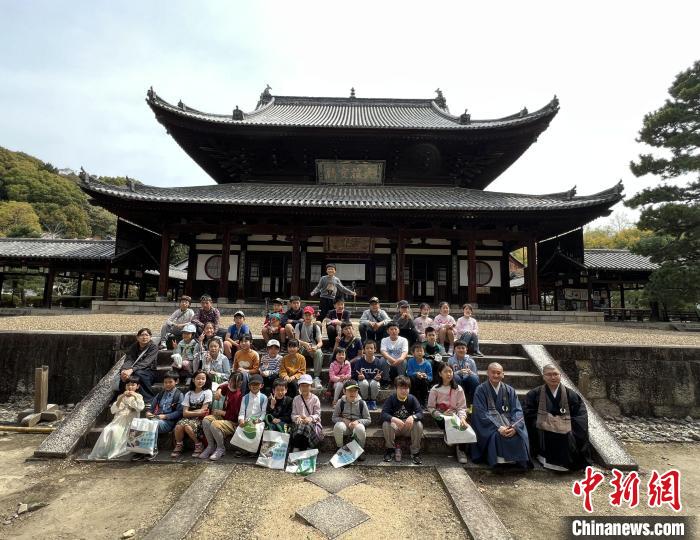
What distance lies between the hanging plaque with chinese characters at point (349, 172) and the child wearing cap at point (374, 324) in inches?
460

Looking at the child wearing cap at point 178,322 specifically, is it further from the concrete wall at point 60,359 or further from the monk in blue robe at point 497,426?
the monk in blue robe at point 497,426

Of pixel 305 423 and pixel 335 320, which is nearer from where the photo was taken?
pixel 305 423

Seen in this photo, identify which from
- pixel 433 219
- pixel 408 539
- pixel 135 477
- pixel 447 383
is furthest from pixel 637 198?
pixel 135 477

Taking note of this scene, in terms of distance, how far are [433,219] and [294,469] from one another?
12.5m

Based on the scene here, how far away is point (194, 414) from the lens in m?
5.31

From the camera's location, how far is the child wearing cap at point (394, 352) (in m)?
6.41

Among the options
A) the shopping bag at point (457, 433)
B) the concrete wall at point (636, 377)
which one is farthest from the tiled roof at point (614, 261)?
the shopping bag at point (457, 433)

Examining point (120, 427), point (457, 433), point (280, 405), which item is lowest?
point (120, 427)

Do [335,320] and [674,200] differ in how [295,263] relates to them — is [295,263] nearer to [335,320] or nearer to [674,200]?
[335,320]

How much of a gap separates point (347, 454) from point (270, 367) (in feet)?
6.72

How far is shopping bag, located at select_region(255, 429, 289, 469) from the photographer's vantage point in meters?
4.85

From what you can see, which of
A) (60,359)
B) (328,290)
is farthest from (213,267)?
(328,290)

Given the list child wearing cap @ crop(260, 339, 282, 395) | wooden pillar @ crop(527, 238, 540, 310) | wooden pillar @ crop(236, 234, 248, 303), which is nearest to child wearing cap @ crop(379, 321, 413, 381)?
child wearing cap @ crop(260, 339, 282, 395)

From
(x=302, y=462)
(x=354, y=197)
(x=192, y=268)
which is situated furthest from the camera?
(x=192, y=268)
